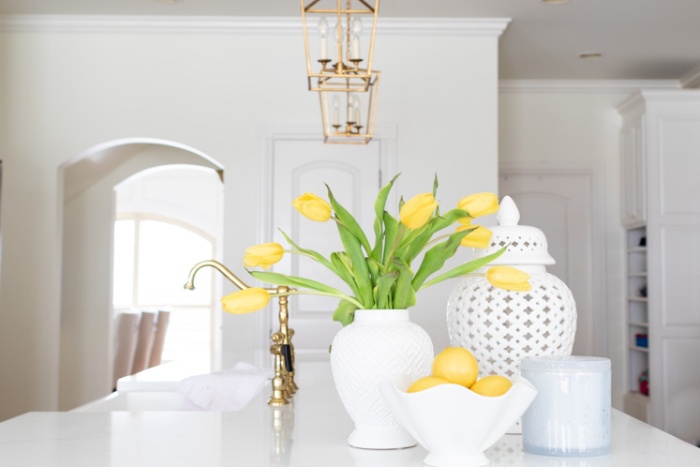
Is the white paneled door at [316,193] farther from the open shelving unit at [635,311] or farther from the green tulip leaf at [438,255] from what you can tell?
the green tulip leaf at [438,255]

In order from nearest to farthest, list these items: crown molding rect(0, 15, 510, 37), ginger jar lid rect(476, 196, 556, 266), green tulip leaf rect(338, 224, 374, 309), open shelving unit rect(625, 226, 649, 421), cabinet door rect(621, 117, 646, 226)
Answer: green tulip leaf rect(338, 224, 374, 309), ginger jar lid rect(476, 196, 556, 266), crown molding rect(0, 15, 510, 37), cabinet door rect(621, 117, 646, 226), open shelving unit rect(625, 226, 649, 421)

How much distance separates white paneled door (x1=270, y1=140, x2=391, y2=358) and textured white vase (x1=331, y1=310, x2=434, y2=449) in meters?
3.73

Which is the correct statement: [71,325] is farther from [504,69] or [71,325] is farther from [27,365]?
[504,69]

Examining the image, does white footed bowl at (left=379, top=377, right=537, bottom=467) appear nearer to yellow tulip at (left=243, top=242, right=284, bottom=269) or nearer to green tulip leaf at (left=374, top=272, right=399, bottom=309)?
green tulip leaf at (left=374, top=272, right=399, bottom=309)

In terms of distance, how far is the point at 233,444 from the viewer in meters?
1.27

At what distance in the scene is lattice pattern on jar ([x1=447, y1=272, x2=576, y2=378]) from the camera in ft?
4.25

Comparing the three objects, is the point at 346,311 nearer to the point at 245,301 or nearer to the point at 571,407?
the point at 245,301

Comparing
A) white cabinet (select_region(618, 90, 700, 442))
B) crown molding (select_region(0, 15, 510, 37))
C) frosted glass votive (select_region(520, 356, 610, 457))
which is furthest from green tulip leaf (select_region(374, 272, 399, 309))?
white cabinet (select_region(618, 90, 700, 442))

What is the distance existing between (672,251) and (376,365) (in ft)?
16.4

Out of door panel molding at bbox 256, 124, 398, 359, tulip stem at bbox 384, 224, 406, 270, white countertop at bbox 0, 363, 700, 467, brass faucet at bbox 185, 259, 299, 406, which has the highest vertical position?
door panel molding at bbox 256, 124, 398, 359

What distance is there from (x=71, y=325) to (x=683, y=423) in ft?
15.2

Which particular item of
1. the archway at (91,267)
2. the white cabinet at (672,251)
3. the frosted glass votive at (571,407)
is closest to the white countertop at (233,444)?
the frosted glass votive at (571,407)

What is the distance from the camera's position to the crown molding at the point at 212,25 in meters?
4.92

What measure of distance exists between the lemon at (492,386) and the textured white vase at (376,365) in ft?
0.39
